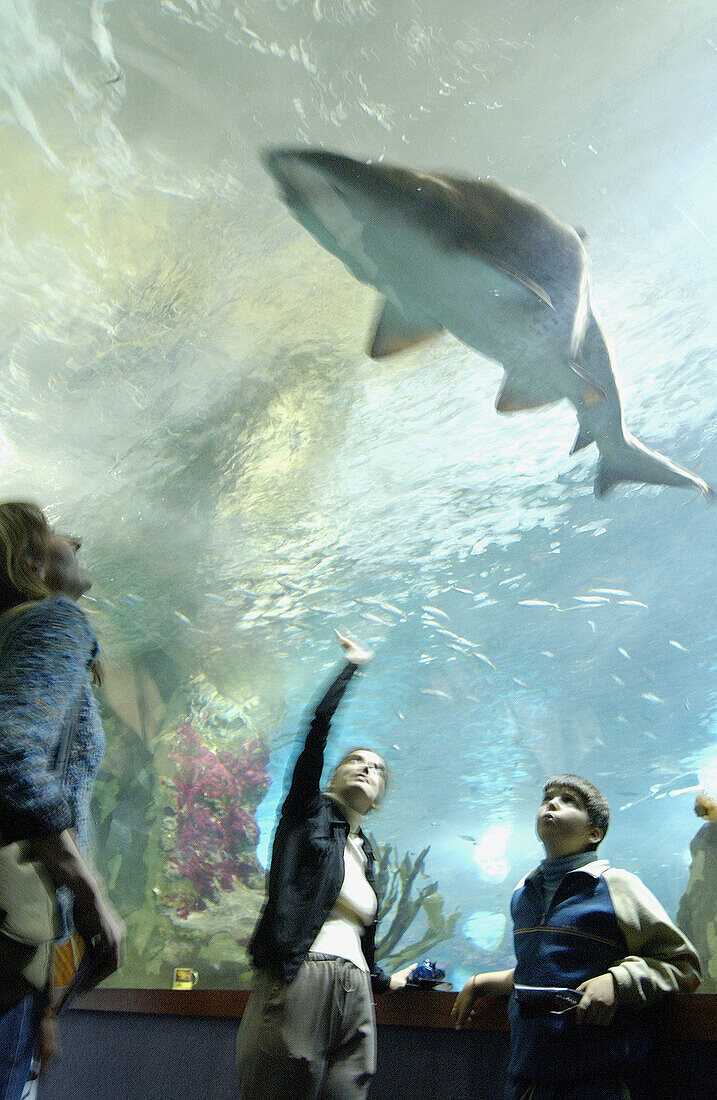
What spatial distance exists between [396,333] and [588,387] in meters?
0.84

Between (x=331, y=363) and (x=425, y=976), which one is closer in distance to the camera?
(x=425, y=976)

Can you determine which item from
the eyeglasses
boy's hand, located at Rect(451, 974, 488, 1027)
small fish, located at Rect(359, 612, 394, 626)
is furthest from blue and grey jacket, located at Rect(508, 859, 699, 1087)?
small fish, located at Rect(359, 612, 394, 626)

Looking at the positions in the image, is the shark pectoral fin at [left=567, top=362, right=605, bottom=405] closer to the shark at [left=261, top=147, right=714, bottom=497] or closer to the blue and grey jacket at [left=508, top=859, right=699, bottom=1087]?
the shark at [left=261, top=147, right=714, bottom=497]

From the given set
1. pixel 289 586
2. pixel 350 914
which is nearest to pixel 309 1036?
pixel 350 914

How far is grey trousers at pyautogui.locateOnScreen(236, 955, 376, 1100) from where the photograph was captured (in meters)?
1.35

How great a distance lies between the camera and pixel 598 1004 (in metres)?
1.24

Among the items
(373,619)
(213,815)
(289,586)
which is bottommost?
(213,815)

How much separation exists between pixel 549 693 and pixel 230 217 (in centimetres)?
926

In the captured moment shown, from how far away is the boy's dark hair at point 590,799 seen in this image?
1694mm

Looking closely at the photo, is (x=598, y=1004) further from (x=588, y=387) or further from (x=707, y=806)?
(x=588, y=387)

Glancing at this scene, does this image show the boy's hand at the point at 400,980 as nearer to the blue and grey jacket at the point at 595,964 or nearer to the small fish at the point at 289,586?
the blue and grey jacket at the point at 595,964

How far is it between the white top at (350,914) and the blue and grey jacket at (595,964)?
39cm

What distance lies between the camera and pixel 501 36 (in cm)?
240

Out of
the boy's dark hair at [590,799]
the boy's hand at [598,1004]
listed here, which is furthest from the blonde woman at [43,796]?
the boy's dark hair at [590,799]
